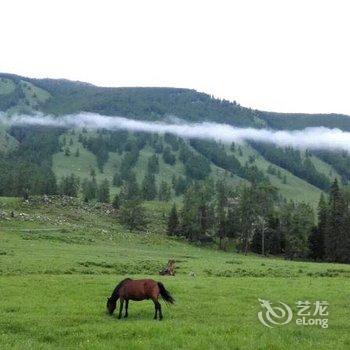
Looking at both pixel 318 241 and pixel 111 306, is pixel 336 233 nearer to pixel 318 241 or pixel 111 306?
pixel 318 241

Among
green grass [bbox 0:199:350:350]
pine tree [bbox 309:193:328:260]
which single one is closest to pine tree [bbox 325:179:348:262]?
pine tree [bbox 309:193:328:260]

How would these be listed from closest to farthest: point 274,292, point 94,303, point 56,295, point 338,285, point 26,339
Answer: point 26,339 → point 94,303 → point 56,295 → point 274,292 → point 338,285

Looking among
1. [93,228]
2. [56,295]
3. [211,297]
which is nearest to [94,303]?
[56,295]

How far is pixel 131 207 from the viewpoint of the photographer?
116125 mm

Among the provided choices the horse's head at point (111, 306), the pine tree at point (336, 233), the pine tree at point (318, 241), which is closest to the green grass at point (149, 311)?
the horse's head at point (111, 306)

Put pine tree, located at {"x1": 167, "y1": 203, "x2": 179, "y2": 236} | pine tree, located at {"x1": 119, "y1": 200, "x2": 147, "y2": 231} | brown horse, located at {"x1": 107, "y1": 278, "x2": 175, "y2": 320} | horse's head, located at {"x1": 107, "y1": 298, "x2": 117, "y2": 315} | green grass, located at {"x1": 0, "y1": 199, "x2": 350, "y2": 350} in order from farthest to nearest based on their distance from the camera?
pine tree, located at {"x1": 167, "y1": 203, "x2": 179, "y2": 236}, pine tree, located at {"x1": 119, "y1": 200, "x2": 147, "y2": 231}, horse's head, located at {"x1": 107, "y1": 298, "x2": 117, "y2": 315}, brown horse, located at {"x1": 107, "y1": 278, "x2": 175, "y2": 320}, green grass, located at {"x1": 0, "y1": 199, "x2": 350, "y2": 350}

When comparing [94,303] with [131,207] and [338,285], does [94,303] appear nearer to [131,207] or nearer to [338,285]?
[338,285]

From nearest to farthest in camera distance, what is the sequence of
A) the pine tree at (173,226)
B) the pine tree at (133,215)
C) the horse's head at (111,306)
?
the horse's head at (111,306) → the pine tree at (133,215) → the pine tree at (173,226)

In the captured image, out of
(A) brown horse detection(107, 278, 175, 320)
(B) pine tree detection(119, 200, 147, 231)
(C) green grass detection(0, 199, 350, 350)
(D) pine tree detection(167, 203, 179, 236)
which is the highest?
(A) brown horse detection(107, 278, 175, 320)

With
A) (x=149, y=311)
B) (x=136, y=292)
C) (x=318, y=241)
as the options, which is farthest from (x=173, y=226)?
(x=136, y=292)

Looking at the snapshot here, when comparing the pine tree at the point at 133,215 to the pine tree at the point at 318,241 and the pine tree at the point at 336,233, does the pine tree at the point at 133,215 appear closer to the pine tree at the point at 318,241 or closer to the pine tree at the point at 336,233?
the pine tree at the point at 318,241

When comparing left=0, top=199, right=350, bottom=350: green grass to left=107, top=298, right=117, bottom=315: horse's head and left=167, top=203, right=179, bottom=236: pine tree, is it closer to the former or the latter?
left=107, top=298, right=117, bottom=315: horse's head

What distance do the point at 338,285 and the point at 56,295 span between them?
21191 millimetres

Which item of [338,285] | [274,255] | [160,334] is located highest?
[160,334]
